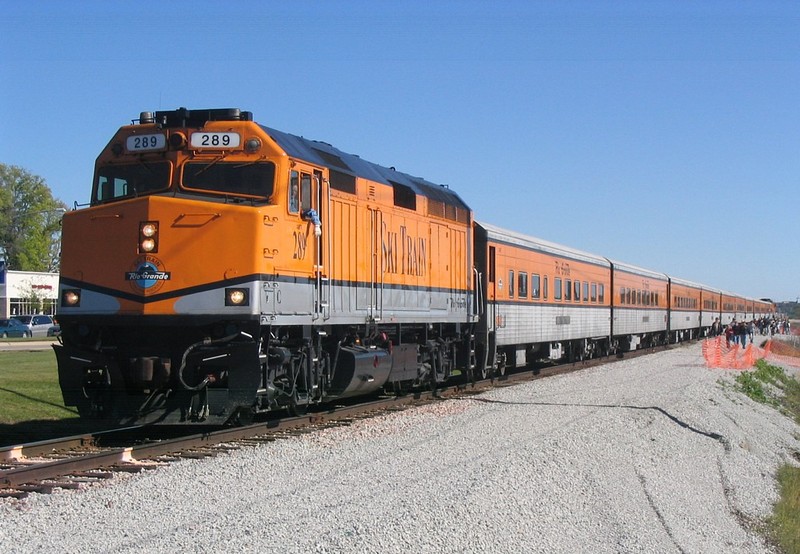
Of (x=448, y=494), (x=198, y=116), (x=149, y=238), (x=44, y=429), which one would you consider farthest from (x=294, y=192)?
(x=44, y=429)

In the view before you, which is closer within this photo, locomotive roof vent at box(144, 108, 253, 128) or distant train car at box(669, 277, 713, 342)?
locomotive roof vent at box(144, 108, 253, 128)

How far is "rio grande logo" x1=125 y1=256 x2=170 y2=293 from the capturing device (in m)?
11.0

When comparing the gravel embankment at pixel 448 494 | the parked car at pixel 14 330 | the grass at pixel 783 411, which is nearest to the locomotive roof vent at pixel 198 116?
the gravel embankment at pixel 448 494

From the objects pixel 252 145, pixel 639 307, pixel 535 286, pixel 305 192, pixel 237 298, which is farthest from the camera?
pixel 639 307

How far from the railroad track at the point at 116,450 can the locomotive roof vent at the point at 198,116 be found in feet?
14.3

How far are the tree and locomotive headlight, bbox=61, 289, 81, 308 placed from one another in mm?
74360

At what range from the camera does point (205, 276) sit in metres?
11.0

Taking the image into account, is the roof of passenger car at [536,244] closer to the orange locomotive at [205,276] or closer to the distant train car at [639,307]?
the distant train car at [639,307]

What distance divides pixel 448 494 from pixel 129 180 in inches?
257

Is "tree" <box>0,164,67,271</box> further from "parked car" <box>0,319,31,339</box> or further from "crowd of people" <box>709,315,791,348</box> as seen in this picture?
"crowd of people" <box>709,315,791,348</box>

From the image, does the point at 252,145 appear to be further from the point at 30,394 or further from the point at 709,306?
the point at 709,306

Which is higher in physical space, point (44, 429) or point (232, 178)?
point (232, 178)

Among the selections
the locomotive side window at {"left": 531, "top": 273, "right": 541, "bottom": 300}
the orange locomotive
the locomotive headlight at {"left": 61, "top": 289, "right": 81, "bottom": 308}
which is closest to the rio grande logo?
the orange locomotive

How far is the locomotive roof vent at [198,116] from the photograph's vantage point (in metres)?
12.0
